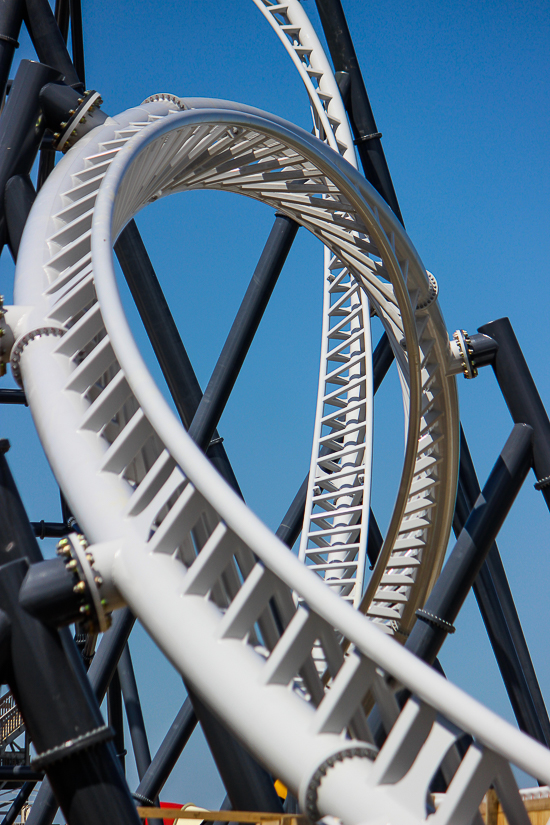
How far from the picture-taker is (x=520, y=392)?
5.53m

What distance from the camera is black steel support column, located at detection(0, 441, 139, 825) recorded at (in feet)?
7.25

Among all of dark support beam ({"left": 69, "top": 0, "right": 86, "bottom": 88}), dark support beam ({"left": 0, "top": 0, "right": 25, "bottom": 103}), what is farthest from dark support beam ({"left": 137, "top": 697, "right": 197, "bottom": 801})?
dark support beam ({"left": 69, "top": 0, "right": 86, "bottom": 88})

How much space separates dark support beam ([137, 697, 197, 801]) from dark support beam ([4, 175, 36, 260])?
15.7 feet

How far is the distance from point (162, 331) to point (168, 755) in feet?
12.7

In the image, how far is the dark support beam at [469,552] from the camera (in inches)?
202

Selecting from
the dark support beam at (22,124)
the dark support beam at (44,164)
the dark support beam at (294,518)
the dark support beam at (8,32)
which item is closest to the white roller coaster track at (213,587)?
the dark support beam at (22,124)

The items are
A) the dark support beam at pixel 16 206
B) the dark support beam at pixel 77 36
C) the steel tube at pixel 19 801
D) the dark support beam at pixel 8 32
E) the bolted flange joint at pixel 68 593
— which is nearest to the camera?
the bolted flange joint at pixel 68 593

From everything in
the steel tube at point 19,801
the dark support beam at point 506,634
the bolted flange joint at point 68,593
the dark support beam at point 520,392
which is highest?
the dark support beam at point 520,392

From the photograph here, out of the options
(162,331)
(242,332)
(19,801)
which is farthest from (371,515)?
(19,801)

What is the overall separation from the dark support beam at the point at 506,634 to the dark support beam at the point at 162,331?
7.21 feet

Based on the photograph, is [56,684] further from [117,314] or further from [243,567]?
[117,314]

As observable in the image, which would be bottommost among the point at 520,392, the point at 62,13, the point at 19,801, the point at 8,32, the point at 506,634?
the point at 19,801

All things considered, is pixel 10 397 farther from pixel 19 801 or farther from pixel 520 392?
pixel 19 801

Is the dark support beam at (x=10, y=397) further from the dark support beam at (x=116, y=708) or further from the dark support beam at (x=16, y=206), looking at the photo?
the dark support beam at (x=16, y=206)
